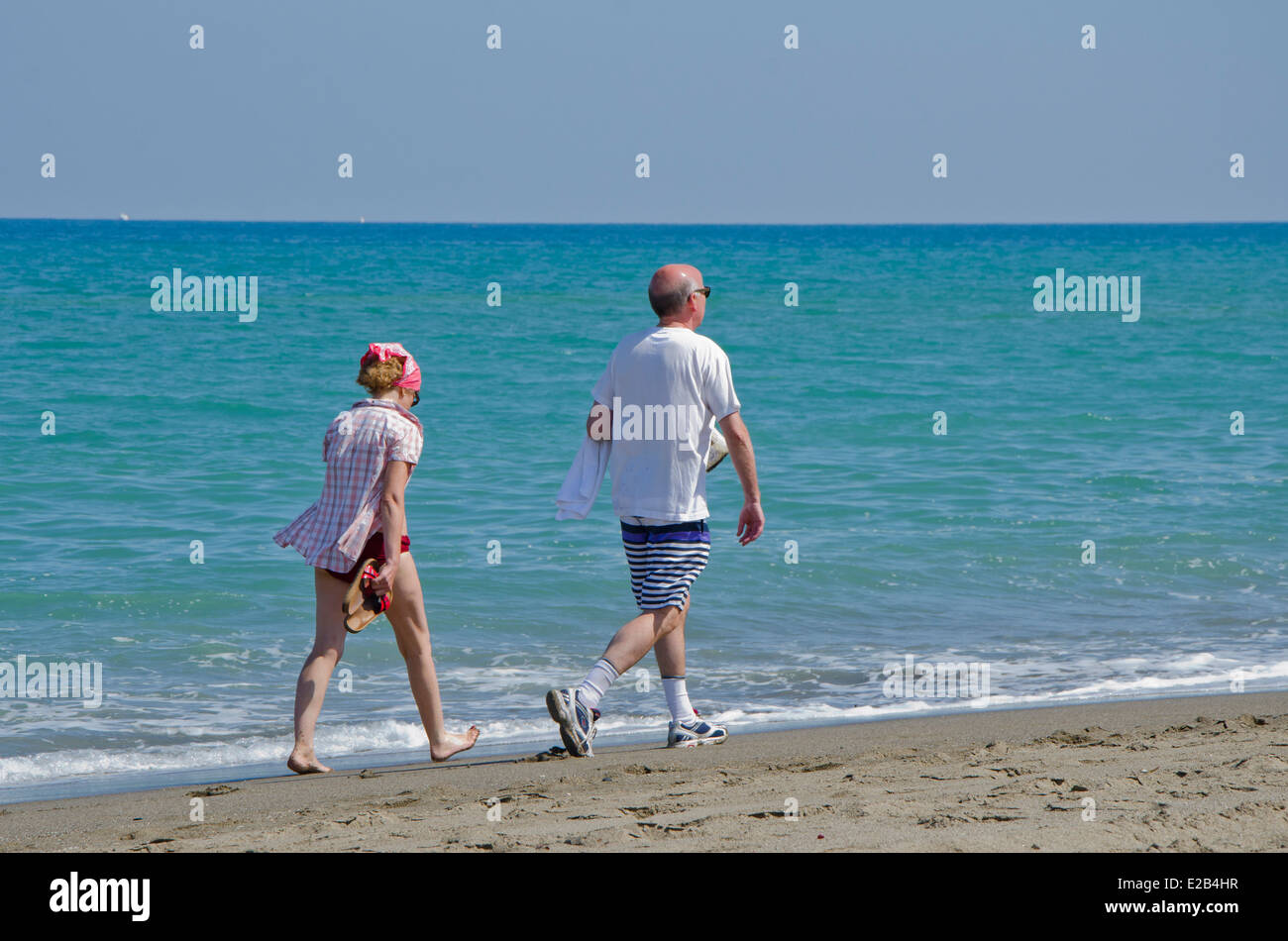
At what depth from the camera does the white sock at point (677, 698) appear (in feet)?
15.9

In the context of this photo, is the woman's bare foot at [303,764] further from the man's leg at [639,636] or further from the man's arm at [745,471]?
the man's arm at [745,471]

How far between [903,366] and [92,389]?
12472mm

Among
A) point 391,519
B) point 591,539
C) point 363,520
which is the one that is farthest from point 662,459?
point 591,539

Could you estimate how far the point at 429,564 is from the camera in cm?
850

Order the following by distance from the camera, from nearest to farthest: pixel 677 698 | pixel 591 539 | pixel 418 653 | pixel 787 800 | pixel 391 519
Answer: pixel 787 800, pixel 391 519, pixel 418 653, pixel 677 698, pixel 591 539

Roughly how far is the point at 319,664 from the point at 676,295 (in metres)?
1.84

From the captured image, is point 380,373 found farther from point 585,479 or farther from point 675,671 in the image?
point 675,671

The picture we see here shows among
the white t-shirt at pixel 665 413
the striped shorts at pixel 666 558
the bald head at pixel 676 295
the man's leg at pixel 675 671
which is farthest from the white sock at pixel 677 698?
the bald head at pixel 676 295

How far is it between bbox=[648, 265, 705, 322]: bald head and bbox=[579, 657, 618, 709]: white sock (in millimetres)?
1275

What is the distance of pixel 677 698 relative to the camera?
4.87 metres

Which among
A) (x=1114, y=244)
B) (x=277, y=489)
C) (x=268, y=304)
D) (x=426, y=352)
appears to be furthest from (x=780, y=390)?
(x=1114, y=244)

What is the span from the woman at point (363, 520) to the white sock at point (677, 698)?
3.18 feet

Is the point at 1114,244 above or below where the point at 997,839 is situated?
above

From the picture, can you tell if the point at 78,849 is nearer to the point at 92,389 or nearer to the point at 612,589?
the point at 612,589
